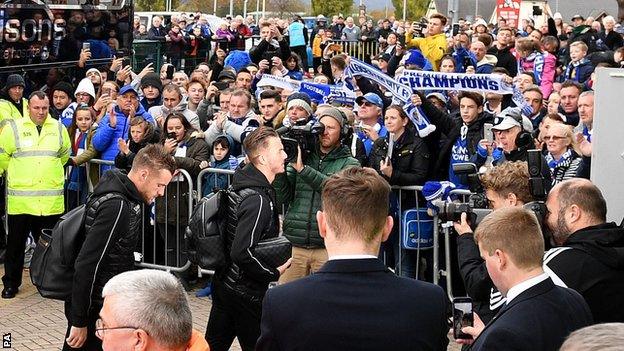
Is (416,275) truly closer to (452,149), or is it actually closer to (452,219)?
(452,149)

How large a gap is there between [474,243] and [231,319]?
164 centimetres

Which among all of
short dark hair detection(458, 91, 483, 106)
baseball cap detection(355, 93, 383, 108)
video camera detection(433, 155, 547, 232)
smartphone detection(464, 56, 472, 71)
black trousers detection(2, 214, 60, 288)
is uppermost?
smartphone detection(464, 56, 472, 71)

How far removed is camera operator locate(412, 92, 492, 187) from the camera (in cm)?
917

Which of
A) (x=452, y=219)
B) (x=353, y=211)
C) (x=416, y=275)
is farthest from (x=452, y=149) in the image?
Answer: (x=353, y=211)

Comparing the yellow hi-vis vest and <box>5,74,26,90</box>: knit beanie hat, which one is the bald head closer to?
the yellow hi-vis vest

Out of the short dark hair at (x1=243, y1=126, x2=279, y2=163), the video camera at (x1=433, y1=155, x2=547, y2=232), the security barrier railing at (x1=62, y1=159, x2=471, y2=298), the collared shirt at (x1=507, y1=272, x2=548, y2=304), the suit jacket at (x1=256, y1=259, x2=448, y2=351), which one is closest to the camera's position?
the suit jacket at (x1=256, y1=259, x2=448, y2=351)

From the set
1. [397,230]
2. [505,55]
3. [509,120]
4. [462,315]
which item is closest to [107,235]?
[462,315]

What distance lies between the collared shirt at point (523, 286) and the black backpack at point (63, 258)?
2.65 meters

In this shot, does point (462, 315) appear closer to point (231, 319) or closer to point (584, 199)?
point (584, 199)

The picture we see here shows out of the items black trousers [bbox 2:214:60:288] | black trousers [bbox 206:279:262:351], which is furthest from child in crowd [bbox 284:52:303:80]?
black trousers [bbox 206:279:262:351]

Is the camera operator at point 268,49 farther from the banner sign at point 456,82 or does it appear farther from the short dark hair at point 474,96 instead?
the short dark hair at point 474,96

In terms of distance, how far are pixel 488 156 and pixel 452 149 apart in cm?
44

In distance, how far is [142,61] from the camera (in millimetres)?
22688

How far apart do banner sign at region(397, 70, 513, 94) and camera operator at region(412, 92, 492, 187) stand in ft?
0.38
